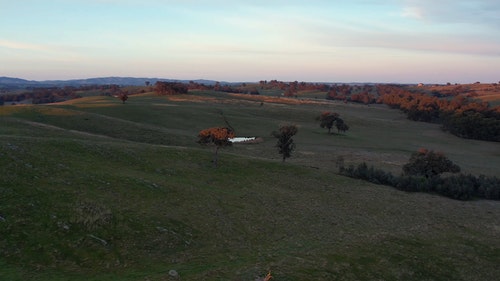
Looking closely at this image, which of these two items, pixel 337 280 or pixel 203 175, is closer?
pixel 337 280

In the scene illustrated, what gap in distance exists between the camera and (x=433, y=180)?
4972cm

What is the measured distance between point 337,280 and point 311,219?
1135 centimetres

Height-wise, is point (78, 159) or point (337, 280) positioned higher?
point (78, 159)

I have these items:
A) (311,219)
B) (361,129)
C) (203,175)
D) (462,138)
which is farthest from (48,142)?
(462,138)

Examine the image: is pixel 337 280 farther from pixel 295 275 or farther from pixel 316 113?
pixel 316 113

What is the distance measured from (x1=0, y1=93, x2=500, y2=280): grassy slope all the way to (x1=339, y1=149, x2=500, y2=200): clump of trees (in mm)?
3099

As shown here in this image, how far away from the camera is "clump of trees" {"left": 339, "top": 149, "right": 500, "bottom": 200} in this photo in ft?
157

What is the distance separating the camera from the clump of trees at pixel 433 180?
4775cm

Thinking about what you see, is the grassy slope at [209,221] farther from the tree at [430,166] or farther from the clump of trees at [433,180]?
the tree at [430,166]

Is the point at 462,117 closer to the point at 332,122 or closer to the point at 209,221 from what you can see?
the point at 332,122

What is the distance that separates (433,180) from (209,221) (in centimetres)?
3374

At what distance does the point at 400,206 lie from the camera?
3931cm

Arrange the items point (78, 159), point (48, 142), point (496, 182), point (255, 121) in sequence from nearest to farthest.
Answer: point (78, 159) < point (48, 142) < point (496, 182) < point (255, 121)

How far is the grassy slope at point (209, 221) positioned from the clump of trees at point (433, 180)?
3099 mm
